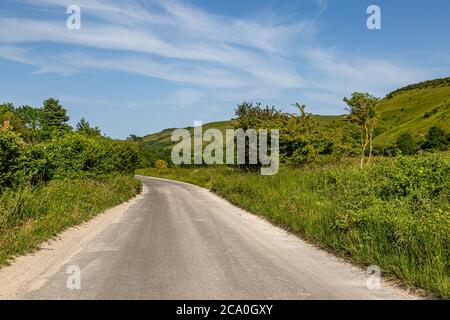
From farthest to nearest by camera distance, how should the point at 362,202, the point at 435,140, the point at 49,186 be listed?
the point at 435,140, the point at 49,186, the point at 362,202

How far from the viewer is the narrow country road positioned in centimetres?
634

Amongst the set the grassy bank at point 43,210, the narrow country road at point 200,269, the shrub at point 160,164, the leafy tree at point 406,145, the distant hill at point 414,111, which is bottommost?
the narrow country road at point 200,269

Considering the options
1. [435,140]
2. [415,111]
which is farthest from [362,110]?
[415,111]

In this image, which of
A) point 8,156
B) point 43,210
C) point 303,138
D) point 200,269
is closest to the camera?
point 200,269

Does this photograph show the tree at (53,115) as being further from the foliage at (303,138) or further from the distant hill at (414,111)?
the distant hill at (414,111)

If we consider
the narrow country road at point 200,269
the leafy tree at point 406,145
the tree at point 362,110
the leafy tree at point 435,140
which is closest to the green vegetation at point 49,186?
the narrow country road at point 200,269

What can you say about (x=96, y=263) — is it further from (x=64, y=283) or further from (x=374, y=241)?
(x=374, y=241)

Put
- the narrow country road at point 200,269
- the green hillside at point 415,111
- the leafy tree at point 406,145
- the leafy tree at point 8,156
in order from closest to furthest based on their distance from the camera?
the narrow country road at point 200,269 → the leafy tree at point 8,156 → the leafy tree at point 406,145 → the green hillside at point 415,111

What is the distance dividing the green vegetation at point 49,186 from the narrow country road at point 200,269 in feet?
4.40

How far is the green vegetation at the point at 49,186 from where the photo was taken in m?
10.7

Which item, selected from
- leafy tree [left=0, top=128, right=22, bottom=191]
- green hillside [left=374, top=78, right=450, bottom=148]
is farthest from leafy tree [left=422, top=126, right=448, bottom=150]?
leafy tree [left=0, top=128, right=22, bottom=191]

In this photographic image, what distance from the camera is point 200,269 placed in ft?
25.7

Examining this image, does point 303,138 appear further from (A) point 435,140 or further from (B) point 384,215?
(A) point 435,140

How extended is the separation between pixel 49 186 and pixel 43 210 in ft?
13.5
